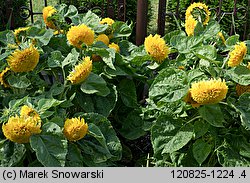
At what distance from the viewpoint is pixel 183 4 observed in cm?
569

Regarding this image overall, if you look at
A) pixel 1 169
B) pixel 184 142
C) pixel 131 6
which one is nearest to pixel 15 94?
pixel 1 169

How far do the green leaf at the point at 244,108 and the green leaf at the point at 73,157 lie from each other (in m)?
0.74

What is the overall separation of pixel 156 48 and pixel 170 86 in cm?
33

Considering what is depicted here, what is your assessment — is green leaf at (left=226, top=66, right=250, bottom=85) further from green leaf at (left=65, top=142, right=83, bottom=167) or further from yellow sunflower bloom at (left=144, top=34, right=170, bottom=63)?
green leaf at (left=65, top=142, right=83, bottom=167)

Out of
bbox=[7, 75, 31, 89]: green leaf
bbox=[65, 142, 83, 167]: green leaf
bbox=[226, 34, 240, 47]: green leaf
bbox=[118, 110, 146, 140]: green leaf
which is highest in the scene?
bbox=[226, 34, 240, 47]: green leaf

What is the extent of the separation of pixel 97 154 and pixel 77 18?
92 cm

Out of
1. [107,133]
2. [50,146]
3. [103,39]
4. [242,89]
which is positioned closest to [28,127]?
[50,146]

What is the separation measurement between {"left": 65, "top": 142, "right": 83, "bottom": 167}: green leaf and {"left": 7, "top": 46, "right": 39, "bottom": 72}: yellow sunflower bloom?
413mm

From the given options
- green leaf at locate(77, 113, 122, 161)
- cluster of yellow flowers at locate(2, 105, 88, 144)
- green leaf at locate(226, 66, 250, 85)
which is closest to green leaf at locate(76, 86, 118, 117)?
green leaf at locate(77, 113, 122, 161)

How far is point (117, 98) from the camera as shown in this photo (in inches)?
103

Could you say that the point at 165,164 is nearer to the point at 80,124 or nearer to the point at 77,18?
the point at 80,124

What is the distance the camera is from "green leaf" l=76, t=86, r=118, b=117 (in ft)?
8.09

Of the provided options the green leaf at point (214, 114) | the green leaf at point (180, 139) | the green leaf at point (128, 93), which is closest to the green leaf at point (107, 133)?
the green leaf at point (180, 139)

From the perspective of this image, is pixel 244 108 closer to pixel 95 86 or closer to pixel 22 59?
pixel 95 86
